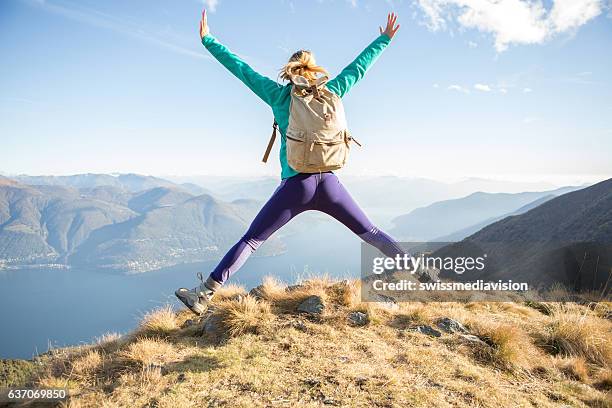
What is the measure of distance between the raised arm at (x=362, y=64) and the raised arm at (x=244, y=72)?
24.5 inches

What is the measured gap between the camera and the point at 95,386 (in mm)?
3754

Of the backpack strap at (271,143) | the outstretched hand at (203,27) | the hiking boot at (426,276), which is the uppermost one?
the outstretched hand at (203,27)

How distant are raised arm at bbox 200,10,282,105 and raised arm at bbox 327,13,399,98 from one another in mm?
622

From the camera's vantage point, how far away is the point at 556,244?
3847 centimetres

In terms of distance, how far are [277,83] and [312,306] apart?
372cm

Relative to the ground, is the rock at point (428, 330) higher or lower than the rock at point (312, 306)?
lower

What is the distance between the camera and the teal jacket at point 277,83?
138 inches

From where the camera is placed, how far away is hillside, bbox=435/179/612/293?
1080 inches

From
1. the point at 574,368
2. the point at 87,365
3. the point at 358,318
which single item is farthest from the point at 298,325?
the point at 574,368

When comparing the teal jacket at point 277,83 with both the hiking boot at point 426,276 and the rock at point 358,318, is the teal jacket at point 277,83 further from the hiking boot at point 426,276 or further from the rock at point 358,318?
the rock at point 358,318

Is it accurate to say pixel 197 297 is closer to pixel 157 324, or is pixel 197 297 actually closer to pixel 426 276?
pixel 157 324

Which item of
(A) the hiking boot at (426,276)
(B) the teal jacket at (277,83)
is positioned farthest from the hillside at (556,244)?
(B) the teal jacket at (277,83)

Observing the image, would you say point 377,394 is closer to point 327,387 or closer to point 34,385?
point 327,387

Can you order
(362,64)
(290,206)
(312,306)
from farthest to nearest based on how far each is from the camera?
(312,306) → (362,64) → (290,206)
